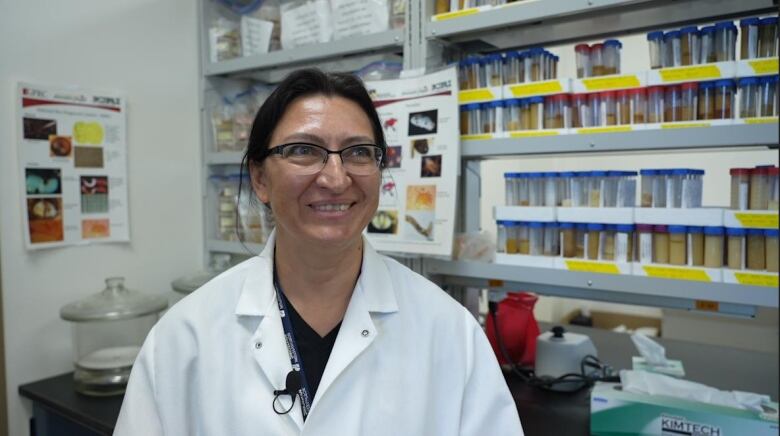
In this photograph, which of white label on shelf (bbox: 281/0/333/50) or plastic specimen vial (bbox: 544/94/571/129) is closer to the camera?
plastic specimen vial (bbox: 544/94/571/129)

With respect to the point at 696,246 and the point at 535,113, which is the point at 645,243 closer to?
the point at 696,246

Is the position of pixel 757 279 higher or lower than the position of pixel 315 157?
lower

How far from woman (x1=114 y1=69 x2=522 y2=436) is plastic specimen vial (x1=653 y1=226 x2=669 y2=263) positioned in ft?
1.62

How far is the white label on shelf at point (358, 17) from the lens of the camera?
167cm

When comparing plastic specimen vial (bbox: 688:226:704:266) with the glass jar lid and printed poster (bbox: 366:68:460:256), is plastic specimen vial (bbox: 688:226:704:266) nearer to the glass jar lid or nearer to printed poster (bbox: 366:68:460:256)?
printed poster (bbox: 366:68:460:256)

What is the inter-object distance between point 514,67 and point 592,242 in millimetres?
518

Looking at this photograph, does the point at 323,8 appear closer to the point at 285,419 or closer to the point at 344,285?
the point at 344,285

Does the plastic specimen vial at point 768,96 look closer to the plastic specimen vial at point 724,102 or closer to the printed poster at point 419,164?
the plastic specimen vial at point 724,102

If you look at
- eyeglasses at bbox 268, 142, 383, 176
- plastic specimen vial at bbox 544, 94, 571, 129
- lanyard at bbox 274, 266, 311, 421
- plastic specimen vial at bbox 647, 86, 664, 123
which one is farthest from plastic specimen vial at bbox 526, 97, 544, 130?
lanyard at bbox 274, 266, 311, 421

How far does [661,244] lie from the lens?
51.8 inches

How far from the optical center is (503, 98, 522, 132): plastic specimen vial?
1.49 meters

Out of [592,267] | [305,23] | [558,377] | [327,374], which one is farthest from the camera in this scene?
[305,23]

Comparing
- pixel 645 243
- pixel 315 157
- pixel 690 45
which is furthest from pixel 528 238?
pixel 315 157

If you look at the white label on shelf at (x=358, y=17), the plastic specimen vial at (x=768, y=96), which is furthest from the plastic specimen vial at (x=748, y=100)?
the white label on shelf at (x=358, y=17)
